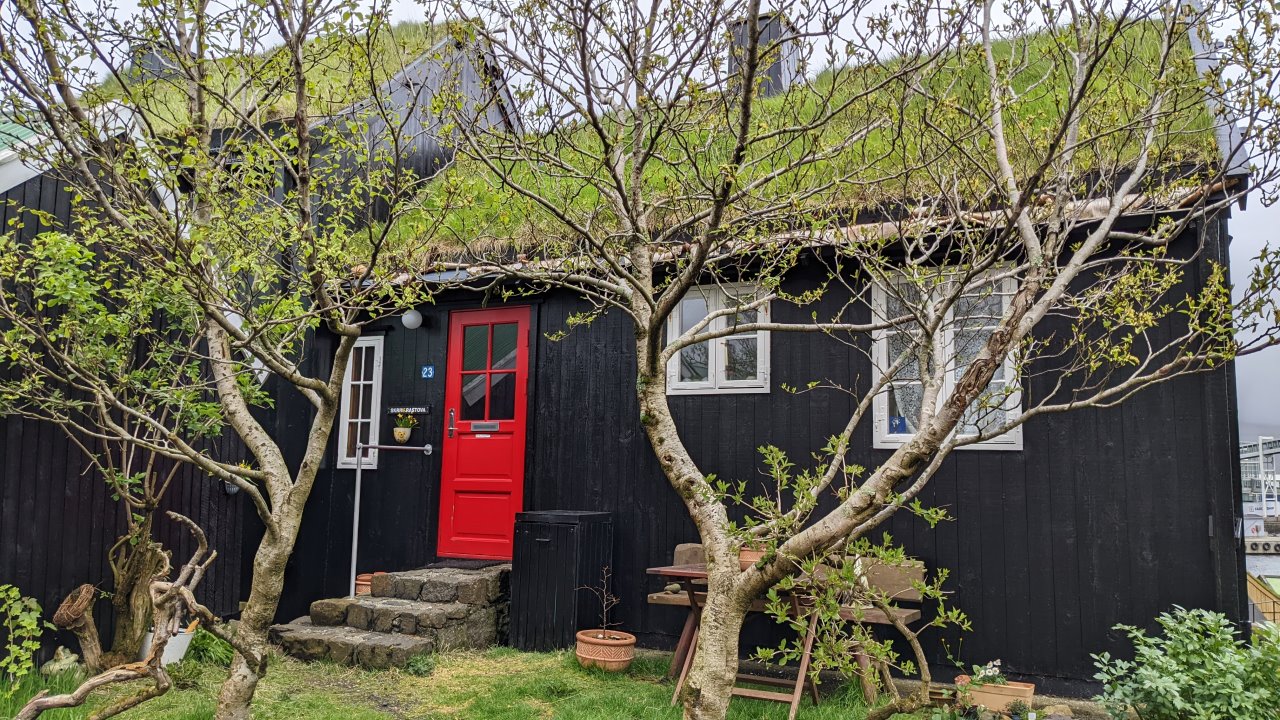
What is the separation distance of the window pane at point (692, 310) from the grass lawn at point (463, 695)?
101 inches

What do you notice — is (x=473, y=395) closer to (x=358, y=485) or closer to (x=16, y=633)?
(x=358, y=485)

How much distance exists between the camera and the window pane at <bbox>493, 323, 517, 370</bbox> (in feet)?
27.9

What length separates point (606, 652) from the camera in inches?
252

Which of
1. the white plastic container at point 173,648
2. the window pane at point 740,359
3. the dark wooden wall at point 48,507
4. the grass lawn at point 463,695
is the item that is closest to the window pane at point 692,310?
the window pane at point 740,359

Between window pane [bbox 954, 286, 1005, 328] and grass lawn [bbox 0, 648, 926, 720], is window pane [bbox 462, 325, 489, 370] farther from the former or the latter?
window pane [bbox 954, 286, 1005, 328]

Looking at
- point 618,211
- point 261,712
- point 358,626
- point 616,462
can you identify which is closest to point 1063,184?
point 618,211

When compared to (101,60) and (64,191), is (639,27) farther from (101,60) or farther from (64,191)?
(64,191)

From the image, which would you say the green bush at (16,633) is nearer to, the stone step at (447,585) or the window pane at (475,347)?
the stone step at (447,585)

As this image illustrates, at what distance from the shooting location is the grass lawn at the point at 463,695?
5383mm

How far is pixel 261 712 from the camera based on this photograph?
5430 millimetres

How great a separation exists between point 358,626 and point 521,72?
4.52 meters

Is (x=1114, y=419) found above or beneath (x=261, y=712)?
above

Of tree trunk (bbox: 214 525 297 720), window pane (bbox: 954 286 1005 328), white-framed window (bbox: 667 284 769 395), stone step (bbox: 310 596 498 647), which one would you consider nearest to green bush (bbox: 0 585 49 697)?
Result: tree trunk (bbox: 214 525 297 720)

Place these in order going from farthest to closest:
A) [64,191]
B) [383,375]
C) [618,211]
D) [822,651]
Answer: [383,375], [64,191], [618,211], [822,651]
